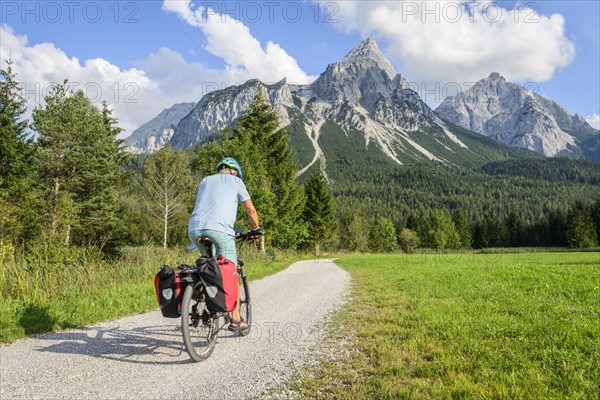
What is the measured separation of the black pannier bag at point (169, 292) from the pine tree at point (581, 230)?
101520mm

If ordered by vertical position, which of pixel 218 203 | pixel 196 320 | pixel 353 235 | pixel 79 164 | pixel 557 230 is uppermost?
pixel 79 164

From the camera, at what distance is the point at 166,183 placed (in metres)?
41.2

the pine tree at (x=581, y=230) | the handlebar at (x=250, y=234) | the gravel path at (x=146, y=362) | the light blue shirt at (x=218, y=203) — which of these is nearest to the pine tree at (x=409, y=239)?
the pine tree at (x=581, y=230)

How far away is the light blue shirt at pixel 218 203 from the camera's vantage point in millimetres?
4840

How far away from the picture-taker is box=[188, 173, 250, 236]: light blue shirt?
484cm

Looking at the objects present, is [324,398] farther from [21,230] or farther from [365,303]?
[21,230]

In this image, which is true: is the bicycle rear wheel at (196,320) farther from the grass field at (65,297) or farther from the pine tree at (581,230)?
the pine tree at (581,230)

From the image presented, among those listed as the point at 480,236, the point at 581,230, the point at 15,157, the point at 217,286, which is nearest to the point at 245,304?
the point at 217,286

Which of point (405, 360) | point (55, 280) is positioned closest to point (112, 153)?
point (55, 280)

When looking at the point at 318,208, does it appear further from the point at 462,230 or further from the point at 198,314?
the point at 462,230

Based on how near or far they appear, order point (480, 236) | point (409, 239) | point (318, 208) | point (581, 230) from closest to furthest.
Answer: point (318, 208)
point (581, 230)
point (409, 239)
point (480, 236)

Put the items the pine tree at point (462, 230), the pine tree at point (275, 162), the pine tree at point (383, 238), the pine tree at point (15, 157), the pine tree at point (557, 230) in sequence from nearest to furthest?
the pine tree at point (15, 157)
the pine tree at point (275, 162)
the pine tree at point (383, 238)
the pine tree at point (557, 230)
the pine tree at point (462, 230)

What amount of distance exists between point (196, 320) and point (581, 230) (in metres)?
102

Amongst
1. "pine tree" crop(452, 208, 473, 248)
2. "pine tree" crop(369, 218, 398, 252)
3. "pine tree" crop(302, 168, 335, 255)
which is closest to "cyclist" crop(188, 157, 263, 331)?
"pine tree" crop(302, 168, 335, 255)
